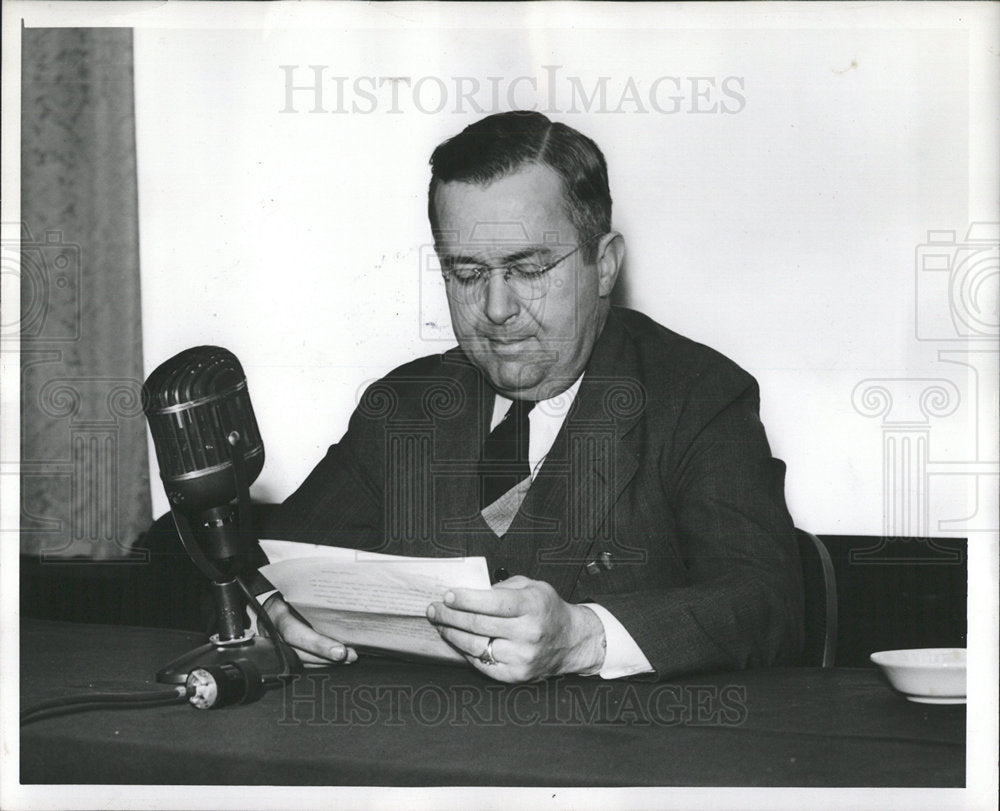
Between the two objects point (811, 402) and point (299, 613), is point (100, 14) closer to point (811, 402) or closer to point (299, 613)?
point (299, 613)

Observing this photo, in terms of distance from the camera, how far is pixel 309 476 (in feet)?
5.76

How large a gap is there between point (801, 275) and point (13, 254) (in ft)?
4.22

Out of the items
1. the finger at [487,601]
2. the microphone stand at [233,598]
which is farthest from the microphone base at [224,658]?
the finger at [487,601]

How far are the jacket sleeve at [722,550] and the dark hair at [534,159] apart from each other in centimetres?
32

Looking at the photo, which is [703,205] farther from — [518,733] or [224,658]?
[224,658]

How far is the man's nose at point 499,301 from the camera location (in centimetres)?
171

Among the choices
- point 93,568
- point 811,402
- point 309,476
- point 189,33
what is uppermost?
point 189,33

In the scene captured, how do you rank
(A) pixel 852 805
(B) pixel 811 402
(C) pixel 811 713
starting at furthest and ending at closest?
(B) pixel 811 402, (A) pixel 852 805, (C) pixel 811 713

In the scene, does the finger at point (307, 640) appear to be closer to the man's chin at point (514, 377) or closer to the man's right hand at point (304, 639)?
the man's right hand at point (304, 639)

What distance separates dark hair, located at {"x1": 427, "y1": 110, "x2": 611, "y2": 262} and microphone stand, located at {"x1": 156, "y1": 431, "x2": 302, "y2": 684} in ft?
1.78

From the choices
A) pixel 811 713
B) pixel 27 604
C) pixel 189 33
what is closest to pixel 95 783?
pixel 27 604
